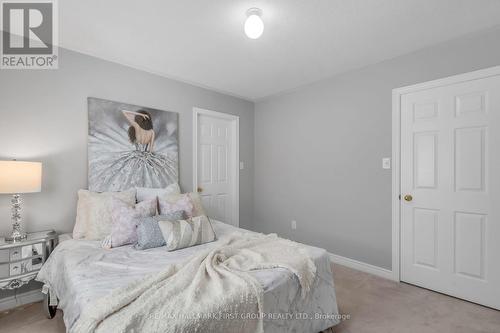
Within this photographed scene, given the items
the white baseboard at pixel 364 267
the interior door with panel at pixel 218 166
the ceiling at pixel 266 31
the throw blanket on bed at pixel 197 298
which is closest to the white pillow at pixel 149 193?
the interior door with panel at pixel 218 166

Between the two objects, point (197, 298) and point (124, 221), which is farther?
point (124, 221)

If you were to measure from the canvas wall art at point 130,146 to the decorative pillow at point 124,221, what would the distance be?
1.73ft

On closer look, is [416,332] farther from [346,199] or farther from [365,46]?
[365,46]

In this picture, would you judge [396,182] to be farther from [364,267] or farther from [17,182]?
[17,182]

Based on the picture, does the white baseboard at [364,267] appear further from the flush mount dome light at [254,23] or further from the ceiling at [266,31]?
the flush mount dome light at [254,23]

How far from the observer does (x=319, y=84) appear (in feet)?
10.9

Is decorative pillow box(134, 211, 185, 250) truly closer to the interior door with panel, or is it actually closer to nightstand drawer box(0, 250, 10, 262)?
nightstand drawer box(0, 250, 10, 262)

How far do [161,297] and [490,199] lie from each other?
2727 mm

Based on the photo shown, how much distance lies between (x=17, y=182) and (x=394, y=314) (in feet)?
10.6

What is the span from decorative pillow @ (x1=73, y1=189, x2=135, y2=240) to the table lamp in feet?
1.26

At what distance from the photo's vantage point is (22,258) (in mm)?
1974

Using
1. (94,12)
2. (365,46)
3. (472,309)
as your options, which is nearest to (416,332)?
(472,309)

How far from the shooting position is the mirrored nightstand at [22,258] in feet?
6.30

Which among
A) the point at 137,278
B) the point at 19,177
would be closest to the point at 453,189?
the point at 137,278
